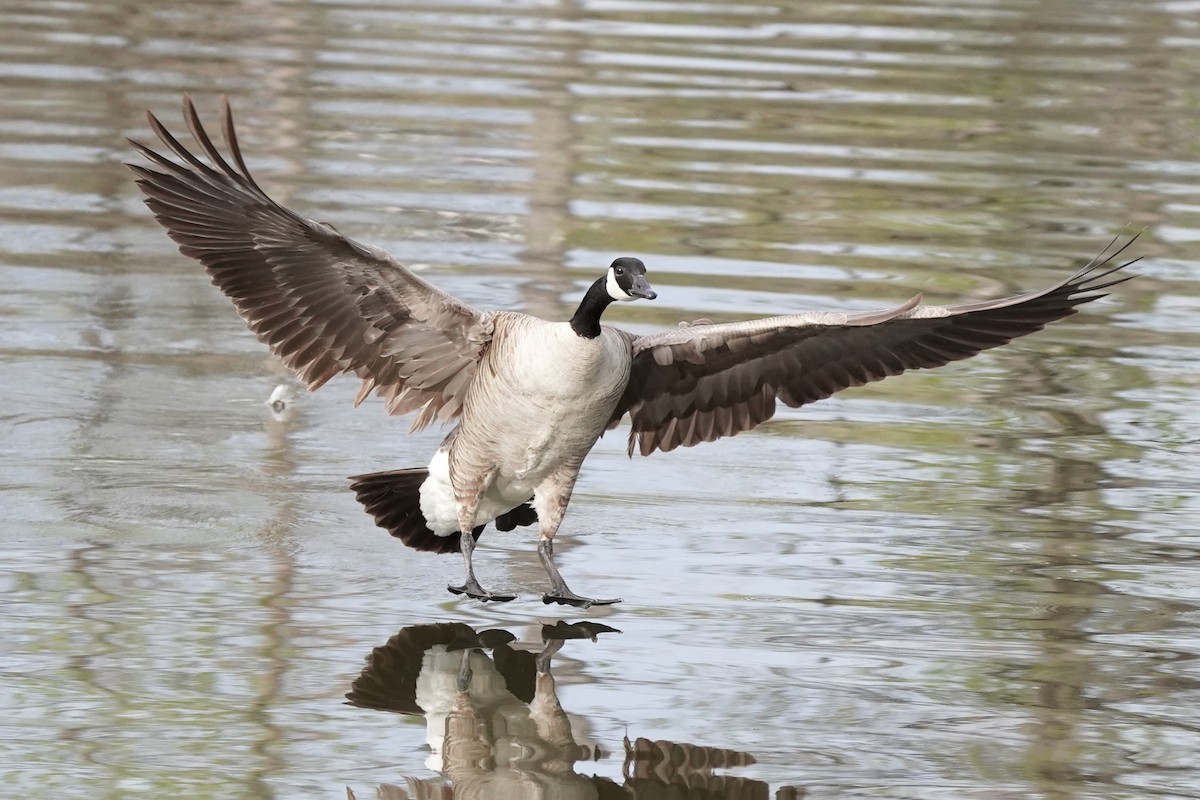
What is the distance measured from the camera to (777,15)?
21.6m

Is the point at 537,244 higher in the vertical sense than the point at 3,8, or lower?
lower

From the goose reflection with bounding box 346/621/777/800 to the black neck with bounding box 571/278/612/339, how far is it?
0.99 metres

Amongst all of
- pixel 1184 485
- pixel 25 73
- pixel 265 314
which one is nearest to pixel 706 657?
pixel 265 314

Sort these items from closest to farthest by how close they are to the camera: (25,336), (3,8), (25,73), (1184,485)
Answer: (1184,485) → (25,336) → (25,73) → (3,8)

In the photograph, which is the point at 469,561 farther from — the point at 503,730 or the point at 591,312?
the point at 503,730

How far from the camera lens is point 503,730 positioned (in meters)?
5.57

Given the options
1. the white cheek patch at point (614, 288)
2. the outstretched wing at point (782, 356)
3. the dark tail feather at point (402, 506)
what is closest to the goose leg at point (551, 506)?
the dark tail feather at point (402, 506)

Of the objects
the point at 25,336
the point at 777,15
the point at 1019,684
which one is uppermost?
the point at 777,15

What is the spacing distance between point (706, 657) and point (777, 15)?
1640cm

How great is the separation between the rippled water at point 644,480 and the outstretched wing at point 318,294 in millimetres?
689

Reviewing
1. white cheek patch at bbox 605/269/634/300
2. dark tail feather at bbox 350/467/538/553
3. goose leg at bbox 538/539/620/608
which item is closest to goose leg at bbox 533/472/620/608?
goose leg at bbox 538/539/620/608

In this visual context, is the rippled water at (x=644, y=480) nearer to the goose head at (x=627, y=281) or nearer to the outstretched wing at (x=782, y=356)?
the outstretched wing at (x=782, y=356)

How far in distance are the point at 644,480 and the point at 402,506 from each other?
1449 millimetres

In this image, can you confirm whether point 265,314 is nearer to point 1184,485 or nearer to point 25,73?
point 1184,485
